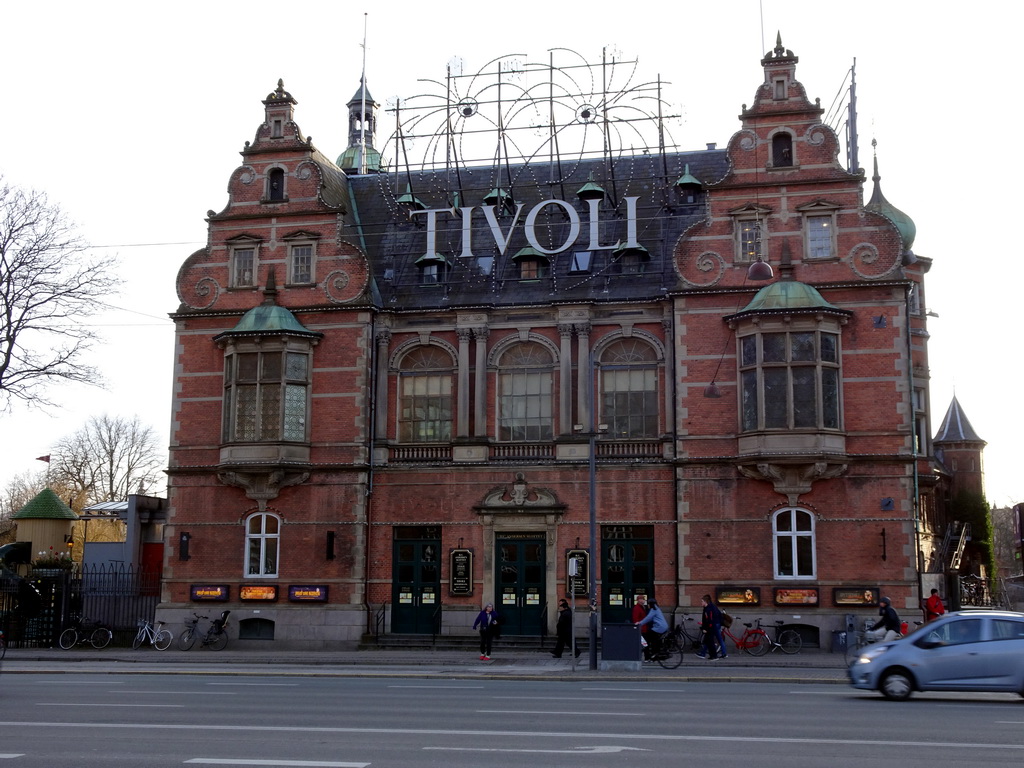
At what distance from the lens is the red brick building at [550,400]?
32.4m

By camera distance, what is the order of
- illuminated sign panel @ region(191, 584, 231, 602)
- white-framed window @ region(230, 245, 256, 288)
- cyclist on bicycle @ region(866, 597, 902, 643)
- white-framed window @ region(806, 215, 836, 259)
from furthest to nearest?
white-framed window @ region(230, 245, 256, 288)
illuminated sign panel @ region(191, 584, 231, 602)
white-framed window @ region(806, 215, 836, 259)
cyclist on bicycle @ region(866, 597, 902, 643)

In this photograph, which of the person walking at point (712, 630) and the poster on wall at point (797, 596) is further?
the poster on wall at point (797, 596)

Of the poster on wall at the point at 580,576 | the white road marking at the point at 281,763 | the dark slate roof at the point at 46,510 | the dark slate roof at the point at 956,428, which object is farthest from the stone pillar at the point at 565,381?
the dark slate roof at the point at 956,428

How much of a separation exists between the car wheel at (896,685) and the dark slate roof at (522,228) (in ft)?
55.4

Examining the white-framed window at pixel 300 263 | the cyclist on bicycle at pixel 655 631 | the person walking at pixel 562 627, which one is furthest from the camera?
the white-framed window at pixel 300 263

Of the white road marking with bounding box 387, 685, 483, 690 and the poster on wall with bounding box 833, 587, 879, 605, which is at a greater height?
the poster on wall with bounding box 833, 587, 879, 605

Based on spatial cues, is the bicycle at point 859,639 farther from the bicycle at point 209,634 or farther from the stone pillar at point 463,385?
the bicycle at point 209,634

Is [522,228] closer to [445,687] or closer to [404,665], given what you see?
[404,665]

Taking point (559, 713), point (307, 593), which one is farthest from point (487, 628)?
point (559, 713)

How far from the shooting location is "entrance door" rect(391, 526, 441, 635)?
3484 centimetres

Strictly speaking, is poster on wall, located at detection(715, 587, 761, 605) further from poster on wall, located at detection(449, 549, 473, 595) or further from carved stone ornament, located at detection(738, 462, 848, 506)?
poster on wall, located at detection(449, 549, 473, 595)

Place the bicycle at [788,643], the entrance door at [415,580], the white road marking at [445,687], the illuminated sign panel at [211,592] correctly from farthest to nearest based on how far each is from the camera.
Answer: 1. the illuminated sign panel at [211,592]
2. the entrance door at [415,580]
3. the bicycle at [788,643]
4. the white road marking at [445,687]

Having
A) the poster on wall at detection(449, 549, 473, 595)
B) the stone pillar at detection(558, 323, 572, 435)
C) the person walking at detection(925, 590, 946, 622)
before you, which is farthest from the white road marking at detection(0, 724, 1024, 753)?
the stone pillar at detection(558, 323, 572, 435)

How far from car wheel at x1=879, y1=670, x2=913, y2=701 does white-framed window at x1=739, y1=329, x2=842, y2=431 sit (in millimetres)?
13170
